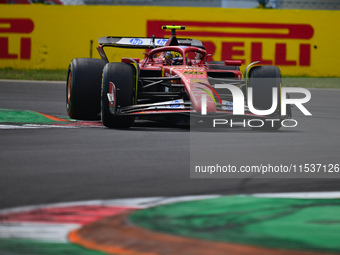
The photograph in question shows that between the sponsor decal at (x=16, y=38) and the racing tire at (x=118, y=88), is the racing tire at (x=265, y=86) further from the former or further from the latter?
the sponsor decal at (x=16, y=38)

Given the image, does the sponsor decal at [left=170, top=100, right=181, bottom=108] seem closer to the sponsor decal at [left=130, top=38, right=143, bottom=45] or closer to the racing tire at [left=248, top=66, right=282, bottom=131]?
the racing tire at [left=248, top=66, right=282, bottom=131]

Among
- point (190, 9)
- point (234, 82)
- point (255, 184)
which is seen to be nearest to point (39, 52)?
point (190, 9)

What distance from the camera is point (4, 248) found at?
3.25m

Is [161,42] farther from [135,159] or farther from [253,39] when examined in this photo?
[253,39]

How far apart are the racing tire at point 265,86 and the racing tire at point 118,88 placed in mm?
1405

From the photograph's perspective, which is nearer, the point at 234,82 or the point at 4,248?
the point at 4,248

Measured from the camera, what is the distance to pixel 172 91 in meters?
9.34

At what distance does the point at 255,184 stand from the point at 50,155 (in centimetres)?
Result: 194

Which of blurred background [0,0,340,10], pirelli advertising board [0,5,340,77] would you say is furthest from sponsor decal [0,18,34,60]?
blurred background [0,0,340,10]

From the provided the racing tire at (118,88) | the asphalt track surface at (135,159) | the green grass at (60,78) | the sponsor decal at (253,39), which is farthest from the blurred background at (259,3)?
the racing tire at (118,88)

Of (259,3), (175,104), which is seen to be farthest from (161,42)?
(259,3)

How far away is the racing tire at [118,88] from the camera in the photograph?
8.71m

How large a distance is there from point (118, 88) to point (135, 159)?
278cm

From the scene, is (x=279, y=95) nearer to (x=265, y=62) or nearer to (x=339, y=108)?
(x=339, y=108)
